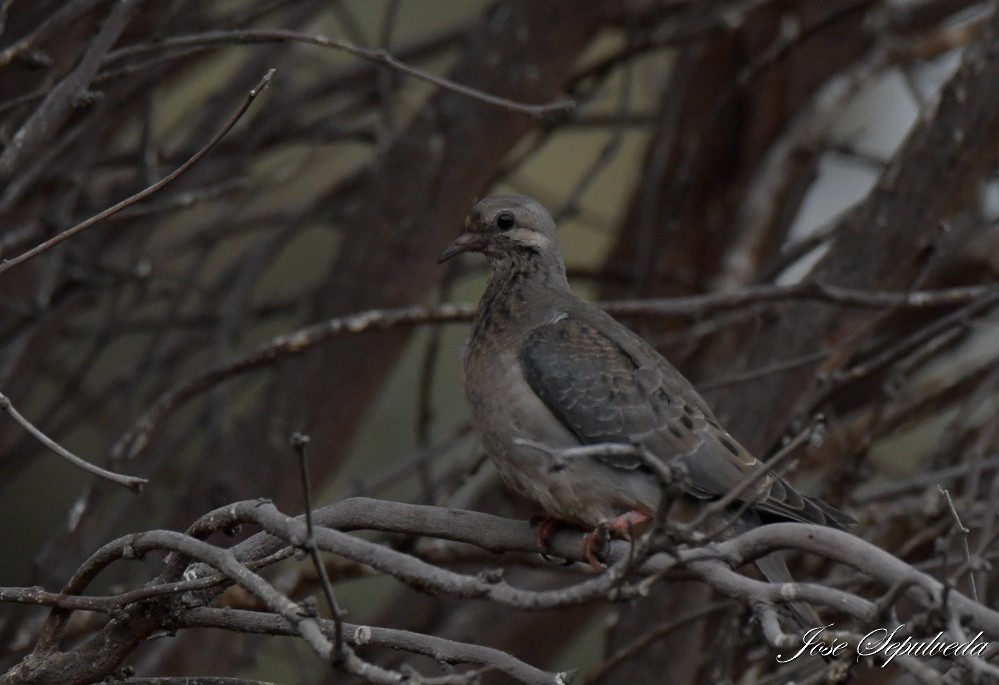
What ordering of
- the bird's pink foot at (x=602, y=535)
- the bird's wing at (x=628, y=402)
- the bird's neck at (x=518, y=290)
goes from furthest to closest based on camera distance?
the bird's neck at (x=518, y=290)
the bird's wing at (x=628, y=402)
the bird's pink foot at (x=602, y=535)

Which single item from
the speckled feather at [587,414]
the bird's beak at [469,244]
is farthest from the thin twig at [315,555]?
the bird's beak at [469,244]

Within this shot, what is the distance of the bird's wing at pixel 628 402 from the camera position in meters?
3.27

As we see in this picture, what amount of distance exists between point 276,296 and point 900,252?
287cm

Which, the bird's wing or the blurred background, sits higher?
the blurred background

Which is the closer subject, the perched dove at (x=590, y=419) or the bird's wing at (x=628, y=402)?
the perched dove at (x=590, y=419)

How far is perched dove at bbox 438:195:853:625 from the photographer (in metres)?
3.11

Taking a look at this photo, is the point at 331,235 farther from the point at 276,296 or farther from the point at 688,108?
the point at 688,108

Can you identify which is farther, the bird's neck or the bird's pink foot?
the bird's neck

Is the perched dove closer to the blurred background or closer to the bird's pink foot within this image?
the bird's pink foot

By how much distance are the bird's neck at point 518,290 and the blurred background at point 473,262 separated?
0.78 feet

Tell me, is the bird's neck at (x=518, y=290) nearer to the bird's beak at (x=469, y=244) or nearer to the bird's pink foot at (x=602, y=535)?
the bird's beak at (x=469, y=244)

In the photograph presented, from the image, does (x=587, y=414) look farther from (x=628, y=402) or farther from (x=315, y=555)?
(x=315, y=555)

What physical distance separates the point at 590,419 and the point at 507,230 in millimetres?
803
